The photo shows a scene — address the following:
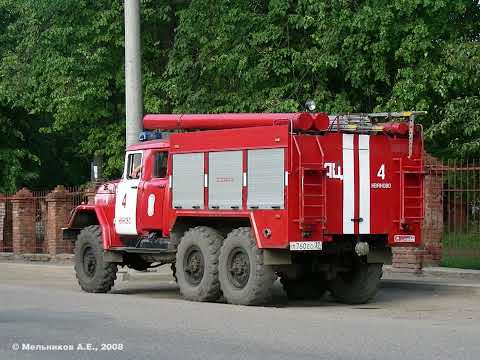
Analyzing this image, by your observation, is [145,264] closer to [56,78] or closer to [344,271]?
[344,271]

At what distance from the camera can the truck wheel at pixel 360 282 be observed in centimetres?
1659

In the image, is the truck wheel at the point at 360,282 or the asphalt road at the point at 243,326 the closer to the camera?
the asphalt road at the point at 243,326

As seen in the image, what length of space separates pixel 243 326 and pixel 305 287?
201 inches

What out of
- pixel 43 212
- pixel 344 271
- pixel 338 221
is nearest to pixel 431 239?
pixel 344 271

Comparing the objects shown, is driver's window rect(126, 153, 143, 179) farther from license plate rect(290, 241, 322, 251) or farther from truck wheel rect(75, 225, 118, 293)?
license plate rect(290, 241, 322, 251)

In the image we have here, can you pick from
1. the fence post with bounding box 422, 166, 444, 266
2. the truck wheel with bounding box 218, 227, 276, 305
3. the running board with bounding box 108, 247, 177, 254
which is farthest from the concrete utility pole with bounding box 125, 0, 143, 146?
the fence post with bounding box 422, 166, 444, 266

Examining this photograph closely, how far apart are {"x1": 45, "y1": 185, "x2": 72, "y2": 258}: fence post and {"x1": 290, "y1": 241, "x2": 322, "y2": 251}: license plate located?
1499cm

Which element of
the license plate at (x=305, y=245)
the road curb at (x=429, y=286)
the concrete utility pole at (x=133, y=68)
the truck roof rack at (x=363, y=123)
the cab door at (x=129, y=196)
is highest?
the concrete utility pole at (x=133, y=68)

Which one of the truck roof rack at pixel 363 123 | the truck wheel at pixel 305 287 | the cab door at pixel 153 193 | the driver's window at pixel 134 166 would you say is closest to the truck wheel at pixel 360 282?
the truck wheel at pixel 305 287

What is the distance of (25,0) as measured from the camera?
108ft

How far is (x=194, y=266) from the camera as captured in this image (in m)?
16.5

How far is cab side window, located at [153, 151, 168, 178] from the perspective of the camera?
57.8ft

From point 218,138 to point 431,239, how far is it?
632 centimetres

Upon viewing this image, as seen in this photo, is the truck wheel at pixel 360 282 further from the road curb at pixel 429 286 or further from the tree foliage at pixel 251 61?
the tree foliage at pixel 251 61
